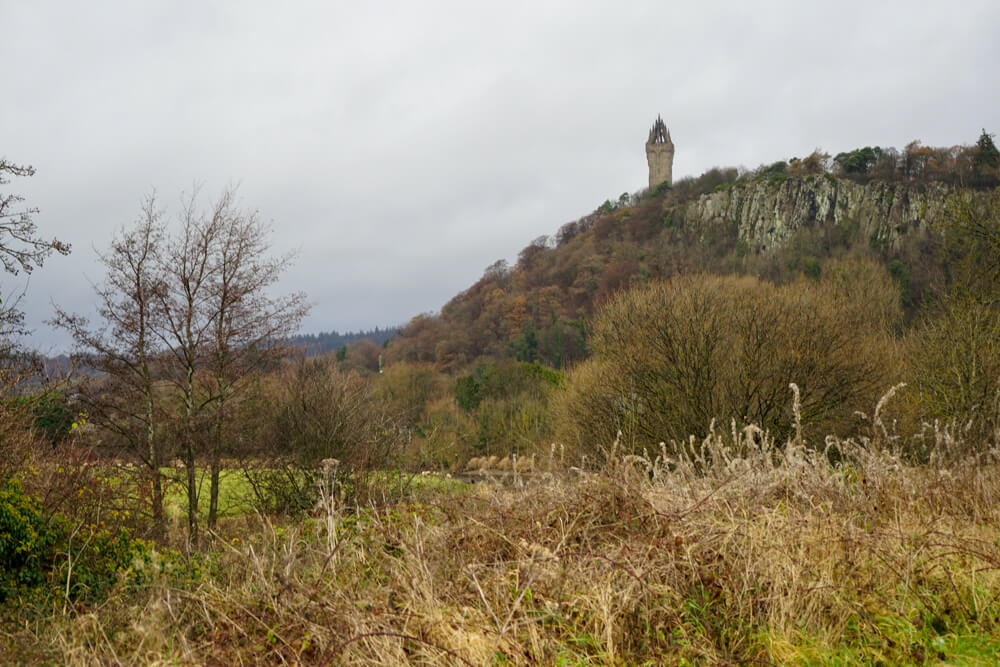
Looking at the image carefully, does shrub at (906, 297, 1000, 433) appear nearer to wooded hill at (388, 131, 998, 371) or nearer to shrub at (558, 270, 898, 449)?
shrub at (558, 270, 898, 449)

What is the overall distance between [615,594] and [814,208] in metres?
69.8

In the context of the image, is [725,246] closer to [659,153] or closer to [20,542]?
[659,153]

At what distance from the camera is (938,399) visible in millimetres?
15211

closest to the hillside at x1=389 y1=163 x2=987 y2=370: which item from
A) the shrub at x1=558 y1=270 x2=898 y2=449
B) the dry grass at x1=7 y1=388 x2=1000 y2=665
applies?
the shrub at x1=558 y1=270 x2=898 y2=449

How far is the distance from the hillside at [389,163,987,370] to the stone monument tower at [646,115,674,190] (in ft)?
87.5

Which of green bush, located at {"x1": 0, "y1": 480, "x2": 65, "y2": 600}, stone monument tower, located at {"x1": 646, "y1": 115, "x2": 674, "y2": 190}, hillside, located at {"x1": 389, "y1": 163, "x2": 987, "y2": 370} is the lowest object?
green bush, located at {"x1": 0, "y1": 480, "x2": 65, "y2": 600}

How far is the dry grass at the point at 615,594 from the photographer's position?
2875 millimetres

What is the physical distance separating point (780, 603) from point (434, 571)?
5.92 ft

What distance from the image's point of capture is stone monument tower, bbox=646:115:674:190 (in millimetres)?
107625

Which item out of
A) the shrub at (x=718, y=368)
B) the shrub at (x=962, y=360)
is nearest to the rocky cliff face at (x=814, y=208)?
the shrub at (x=718, y=368)

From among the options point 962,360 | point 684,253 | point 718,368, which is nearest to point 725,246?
point 684,253

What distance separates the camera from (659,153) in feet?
353

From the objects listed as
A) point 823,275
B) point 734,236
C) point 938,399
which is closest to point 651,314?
point 938,399

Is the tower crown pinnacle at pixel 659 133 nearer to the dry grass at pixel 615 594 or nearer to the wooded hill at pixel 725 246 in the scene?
the wooded hill at pixel 725 246
